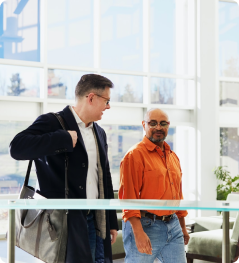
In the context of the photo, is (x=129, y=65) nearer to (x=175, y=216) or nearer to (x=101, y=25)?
(x=101, y=25)

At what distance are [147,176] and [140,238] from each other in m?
0.38

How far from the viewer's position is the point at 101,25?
8438 mm

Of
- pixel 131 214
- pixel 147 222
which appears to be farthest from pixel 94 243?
pixel 147 222

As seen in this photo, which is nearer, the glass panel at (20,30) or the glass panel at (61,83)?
the glass panel at (20,30)

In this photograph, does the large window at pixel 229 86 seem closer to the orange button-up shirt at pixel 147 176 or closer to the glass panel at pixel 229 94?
the glass panel at pixel 229 94

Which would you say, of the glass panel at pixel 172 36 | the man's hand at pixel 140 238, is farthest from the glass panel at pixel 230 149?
the man's hand at pixel 140 238

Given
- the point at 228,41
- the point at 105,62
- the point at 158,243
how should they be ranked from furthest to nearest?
1. the point at 228,41
2. the point at 105,62
3. the point at 158,243

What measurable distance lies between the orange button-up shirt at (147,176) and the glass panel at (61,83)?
5.44 m

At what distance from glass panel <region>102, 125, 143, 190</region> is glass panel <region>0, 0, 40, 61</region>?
7.27 feet

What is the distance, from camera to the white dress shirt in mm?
1987

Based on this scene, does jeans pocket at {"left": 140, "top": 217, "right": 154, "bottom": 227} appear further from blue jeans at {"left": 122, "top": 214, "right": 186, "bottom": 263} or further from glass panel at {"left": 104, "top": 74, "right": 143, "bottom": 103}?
glass panel at {"left": 104, "top": 74, "right": 143, "bottom": 103}

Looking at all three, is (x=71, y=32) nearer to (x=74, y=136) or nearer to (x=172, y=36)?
(x=172, y=36)

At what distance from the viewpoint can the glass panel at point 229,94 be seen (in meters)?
9.18

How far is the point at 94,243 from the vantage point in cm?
199
